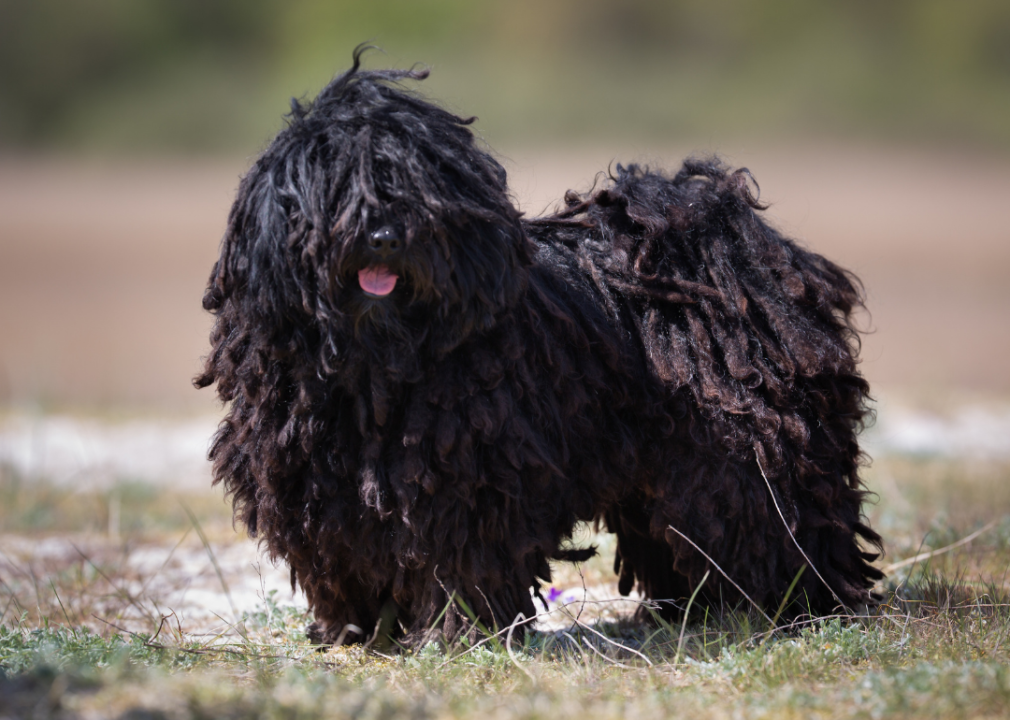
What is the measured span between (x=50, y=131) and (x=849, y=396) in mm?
46748

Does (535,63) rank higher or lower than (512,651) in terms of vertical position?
higher

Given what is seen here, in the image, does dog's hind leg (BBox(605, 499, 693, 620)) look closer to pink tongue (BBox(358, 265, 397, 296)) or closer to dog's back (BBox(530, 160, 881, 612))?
dog's back (BBox(530, 160, 881, 612))

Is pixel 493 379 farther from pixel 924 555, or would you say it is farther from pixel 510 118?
pixel 510 118

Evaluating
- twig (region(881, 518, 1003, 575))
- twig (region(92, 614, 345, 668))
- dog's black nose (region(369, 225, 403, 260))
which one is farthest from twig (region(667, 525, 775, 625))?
dog's black nose (region(369, 225, 403, 260))

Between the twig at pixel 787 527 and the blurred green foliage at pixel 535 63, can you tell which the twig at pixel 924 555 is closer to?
the twig at pixel 787 527

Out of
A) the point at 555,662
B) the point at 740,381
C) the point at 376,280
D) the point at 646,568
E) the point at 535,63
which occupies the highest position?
the point at 535,63

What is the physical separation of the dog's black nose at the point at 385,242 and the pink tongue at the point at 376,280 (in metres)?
0.07

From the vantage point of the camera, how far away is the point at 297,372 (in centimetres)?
399

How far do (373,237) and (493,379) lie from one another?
72cm

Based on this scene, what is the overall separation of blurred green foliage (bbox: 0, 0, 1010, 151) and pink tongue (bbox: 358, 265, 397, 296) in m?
28.8

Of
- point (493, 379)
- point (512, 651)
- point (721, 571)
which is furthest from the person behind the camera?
point (721, 571)

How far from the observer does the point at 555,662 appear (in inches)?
161

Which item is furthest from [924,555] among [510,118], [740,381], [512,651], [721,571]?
[510,118]

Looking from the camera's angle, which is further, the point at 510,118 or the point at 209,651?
the point at 510,118
